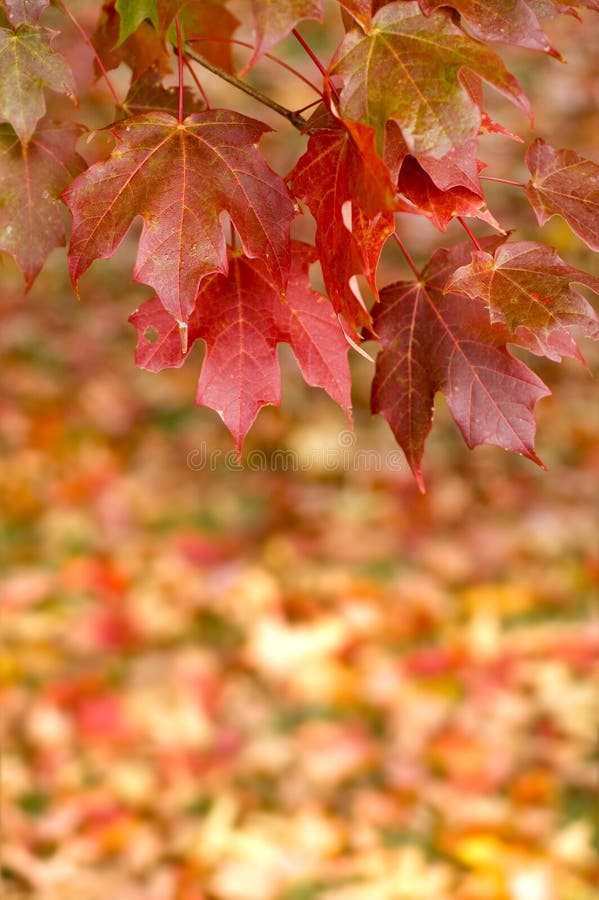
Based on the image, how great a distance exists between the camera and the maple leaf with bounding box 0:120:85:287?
1.24m

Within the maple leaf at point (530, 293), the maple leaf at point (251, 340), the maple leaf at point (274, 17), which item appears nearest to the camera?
the maple leaf at point (274, 17)

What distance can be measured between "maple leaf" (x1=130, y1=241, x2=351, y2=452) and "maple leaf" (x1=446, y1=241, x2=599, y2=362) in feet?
0.59

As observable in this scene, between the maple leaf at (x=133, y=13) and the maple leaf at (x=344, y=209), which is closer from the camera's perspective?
the maple leaf at (x=344, y=209)

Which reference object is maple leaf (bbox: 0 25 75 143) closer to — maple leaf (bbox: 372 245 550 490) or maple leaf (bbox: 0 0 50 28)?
maple leaf (bbox: 0 0 50 28)

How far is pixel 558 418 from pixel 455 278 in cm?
317

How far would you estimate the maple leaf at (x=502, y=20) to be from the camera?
3.22 ft

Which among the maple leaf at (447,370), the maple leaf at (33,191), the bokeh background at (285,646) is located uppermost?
the maple leaf at (33,191)

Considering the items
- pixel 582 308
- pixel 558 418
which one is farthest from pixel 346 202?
pixel 558 418

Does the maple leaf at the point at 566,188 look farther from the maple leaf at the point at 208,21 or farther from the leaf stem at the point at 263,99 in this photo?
the maple leaf at the point at 208,21

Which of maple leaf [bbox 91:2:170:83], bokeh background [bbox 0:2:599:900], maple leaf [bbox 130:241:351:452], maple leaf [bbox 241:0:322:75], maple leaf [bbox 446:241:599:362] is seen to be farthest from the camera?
bokeh background [bbox 0:2:599:900]

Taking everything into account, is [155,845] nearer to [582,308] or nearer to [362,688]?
[362,688]

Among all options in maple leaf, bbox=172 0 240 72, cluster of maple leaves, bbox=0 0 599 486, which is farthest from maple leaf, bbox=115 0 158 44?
maple leaf, bbox=172 0 240 72

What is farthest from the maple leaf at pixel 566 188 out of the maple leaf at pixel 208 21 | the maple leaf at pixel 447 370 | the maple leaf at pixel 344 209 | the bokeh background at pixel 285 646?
the bokeh background at pixel 285 646

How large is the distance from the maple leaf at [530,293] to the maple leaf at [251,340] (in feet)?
0.59
